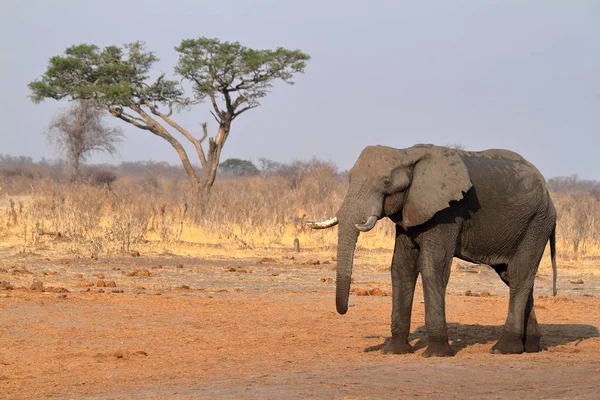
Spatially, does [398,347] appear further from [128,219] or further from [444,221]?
[128,219]

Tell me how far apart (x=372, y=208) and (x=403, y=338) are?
5.05 feet

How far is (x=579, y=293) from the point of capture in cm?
1577

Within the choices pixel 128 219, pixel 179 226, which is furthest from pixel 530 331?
pixel 179 226

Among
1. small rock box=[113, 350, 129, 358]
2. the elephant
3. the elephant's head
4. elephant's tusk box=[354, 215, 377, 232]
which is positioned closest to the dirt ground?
small rock box=[113, 350, 129, 358]

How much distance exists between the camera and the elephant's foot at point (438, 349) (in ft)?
29.7

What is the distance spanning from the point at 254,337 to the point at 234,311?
2054mm

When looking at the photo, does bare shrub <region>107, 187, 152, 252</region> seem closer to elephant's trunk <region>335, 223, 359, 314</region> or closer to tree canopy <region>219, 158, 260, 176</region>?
elephant's trunk <region>335, 223, 359, 314</region>

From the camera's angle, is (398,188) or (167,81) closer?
(398,188)

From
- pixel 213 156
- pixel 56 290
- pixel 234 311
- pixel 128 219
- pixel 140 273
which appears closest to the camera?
pixel 234 311

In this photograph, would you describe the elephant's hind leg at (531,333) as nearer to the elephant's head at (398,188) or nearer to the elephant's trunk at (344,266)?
the elephant's head at (398,188)

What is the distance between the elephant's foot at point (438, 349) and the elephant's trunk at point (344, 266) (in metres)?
1.27

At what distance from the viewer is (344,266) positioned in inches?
325

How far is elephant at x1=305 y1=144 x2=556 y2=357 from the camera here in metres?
8.71

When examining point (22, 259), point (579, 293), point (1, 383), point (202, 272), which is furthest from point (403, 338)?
point (22, 259)
